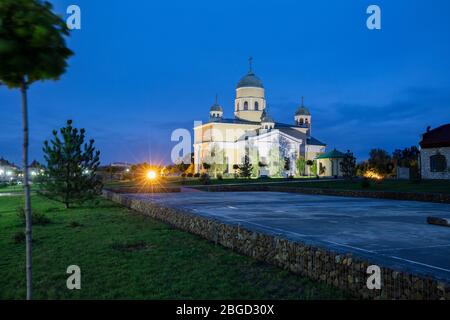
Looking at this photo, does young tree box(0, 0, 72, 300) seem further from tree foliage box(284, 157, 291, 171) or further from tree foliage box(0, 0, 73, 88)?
tree foliage box(284, 157, 291, 171)

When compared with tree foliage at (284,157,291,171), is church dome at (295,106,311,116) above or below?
above

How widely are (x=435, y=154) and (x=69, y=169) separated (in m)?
33.5

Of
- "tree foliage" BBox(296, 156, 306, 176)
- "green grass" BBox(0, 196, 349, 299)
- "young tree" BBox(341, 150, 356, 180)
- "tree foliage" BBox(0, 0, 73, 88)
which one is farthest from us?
"tree foliage" BBox(296, 156, 306, 176)

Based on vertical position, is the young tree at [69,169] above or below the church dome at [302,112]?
below

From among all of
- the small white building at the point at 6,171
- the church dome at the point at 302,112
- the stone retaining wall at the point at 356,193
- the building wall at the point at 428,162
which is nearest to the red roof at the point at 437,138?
the building wall at the point at 428,162

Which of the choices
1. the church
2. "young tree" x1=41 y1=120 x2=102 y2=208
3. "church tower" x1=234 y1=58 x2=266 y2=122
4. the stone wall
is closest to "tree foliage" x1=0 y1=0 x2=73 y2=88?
the stone wall

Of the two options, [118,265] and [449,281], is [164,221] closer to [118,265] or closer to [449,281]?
[118,265]

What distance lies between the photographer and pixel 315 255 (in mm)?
6879

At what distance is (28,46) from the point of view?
406cm

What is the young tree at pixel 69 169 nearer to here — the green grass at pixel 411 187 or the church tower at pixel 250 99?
the green grass at pixel 411 187

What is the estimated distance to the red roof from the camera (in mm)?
38438

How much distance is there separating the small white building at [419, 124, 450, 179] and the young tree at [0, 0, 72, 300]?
129ft

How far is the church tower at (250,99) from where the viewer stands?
86000mm
